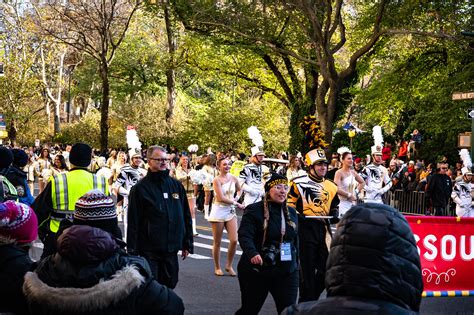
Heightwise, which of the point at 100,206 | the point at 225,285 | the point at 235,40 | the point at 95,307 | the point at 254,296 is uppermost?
the point at 235,40

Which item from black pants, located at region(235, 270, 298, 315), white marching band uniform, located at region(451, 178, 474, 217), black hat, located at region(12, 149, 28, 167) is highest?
black hat, located at region(12, 149, 28, 167)

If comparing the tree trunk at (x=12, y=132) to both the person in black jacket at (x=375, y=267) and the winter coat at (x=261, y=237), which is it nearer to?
the winter coat at (x=261, y=237)

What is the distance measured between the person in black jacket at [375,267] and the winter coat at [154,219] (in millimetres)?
5238

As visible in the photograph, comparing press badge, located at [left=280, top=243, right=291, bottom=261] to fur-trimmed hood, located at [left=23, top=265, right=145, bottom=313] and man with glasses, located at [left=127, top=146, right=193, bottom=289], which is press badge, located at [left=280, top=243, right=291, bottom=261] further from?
fur-trimmed hood, located at [left=23, top=265, right=145, bottom=313]

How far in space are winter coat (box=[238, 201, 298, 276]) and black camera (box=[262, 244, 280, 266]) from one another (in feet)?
0.09

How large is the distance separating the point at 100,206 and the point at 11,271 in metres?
0.59

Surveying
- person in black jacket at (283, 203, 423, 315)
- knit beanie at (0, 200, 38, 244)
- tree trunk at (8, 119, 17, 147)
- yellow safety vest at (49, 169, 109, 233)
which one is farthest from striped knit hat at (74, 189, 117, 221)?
Result: tree trunk at (8, 119, 17, 147)

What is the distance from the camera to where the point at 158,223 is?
8102mm

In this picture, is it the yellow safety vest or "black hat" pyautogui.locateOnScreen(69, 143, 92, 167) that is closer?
the yellow safety vest

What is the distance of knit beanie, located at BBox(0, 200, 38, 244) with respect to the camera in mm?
4742

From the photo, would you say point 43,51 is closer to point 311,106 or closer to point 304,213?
point 311,106

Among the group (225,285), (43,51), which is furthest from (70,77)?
(225,285)

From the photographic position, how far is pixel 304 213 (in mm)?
9320

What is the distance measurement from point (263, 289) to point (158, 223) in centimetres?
128
